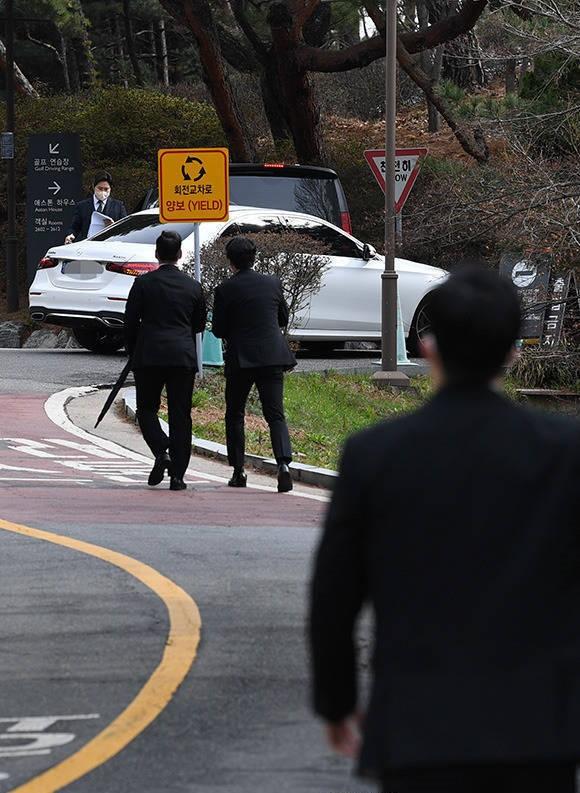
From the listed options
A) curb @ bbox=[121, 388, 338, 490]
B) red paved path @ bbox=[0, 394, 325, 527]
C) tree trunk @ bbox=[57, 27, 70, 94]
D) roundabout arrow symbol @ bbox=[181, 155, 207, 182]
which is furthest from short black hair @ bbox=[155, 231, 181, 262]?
tree trunk @ bbox=[57, 27, 70, 94]

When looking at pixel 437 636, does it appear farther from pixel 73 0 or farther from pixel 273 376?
pixel 73 0

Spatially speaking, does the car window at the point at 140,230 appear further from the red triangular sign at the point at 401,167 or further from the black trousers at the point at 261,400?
the black trousers at the point at 261,400

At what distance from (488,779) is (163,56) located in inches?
1776

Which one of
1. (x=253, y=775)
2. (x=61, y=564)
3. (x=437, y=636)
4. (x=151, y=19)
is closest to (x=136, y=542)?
(x=61, y=564)

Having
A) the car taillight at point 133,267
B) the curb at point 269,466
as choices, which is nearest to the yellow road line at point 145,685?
the curb at point 269,466

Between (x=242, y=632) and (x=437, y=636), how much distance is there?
14.7 feet

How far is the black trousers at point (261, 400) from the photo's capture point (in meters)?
12.3

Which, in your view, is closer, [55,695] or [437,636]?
[437,636]

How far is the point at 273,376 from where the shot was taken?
12.3 meters

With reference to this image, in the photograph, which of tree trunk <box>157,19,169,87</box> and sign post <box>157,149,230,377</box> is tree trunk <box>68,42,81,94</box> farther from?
sign post <box>157,149,230,377</box>

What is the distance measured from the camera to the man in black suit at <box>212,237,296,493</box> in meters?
12.1

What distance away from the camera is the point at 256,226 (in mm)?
20344

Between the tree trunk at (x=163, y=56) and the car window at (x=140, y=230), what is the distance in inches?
1068

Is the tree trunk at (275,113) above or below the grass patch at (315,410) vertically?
above
